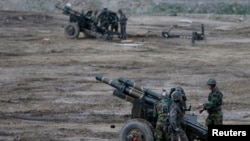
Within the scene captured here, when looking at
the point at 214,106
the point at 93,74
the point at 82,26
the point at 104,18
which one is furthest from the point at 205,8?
the point at 214,106

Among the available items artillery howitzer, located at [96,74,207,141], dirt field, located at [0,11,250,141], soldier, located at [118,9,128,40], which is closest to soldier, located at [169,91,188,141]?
artillery howitzer, located at [96,74,207,141]

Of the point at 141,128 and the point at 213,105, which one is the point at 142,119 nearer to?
the point at 141,128

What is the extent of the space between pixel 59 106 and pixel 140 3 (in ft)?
130

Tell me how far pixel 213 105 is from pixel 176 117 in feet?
5.26

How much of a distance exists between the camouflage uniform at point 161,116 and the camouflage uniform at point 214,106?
1172 millimetres

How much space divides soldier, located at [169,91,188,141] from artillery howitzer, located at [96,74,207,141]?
71cm

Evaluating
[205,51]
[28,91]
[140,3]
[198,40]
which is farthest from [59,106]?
[140,3]

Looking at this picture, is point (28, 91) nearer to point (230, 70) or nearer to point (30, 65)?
point (30, 65)

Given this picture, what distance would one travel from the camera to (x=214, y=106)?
47.1 feet

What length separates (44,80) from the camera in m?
24.9

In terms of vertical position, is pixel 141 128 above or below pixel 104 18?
below

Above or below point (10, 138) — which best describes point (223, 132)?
above

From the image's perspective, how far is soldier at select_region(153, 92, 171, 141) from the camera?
13312 mm

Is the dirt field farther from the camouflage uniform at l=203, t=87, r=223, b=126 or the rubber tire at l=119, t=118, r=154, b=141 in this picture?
the camouflage uniform at l=203, t=87, r=223, b=126
